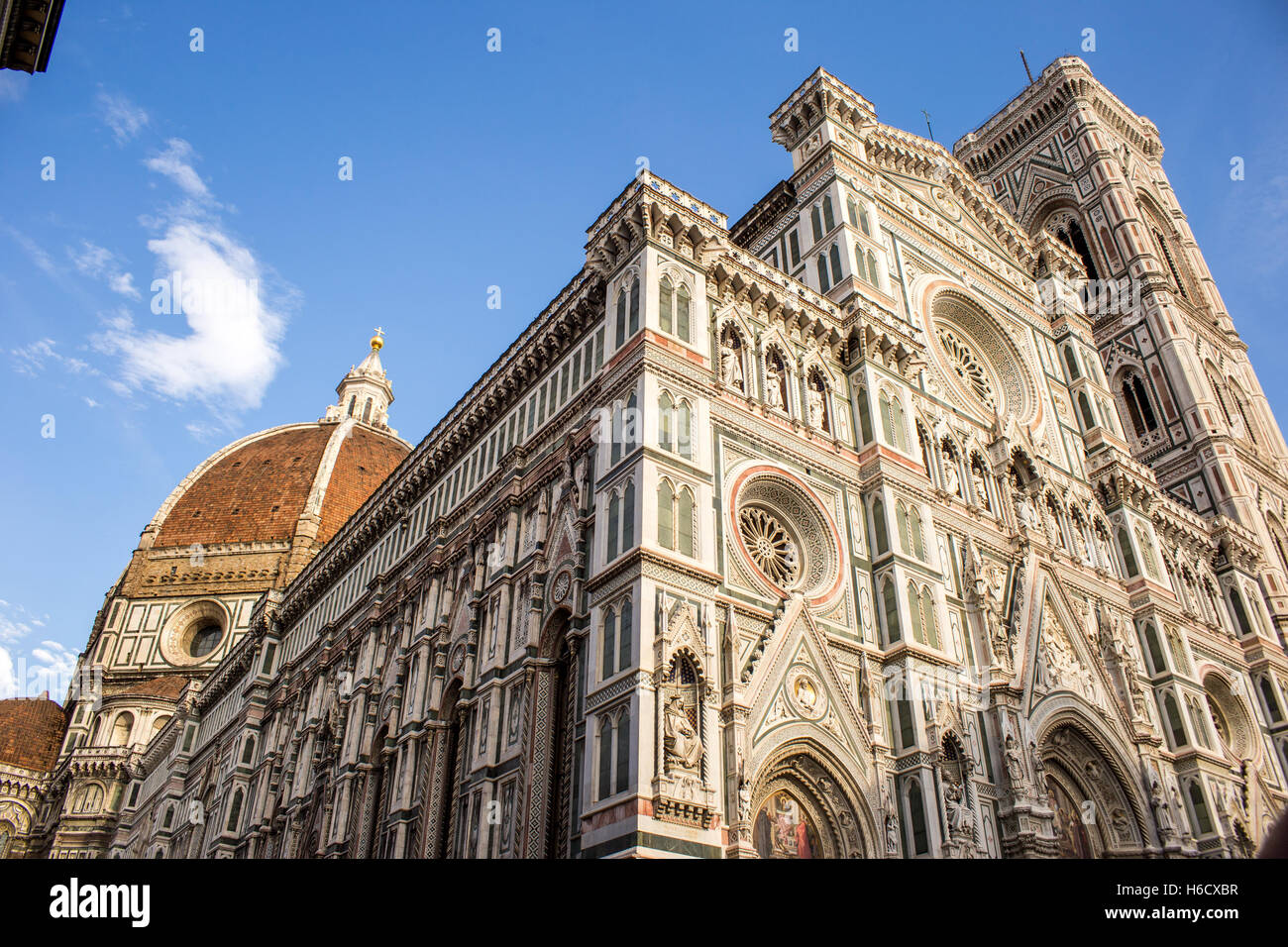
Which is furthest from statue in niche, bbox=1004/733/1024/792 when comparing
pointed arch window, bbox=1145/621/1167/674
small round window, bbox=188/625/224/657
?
small round window, bbox=188/625/224/657

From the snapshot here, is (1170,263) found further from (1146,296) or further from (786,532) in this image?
(786,532)

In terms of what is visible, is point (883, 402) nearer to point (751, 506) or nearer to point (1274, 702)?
point (751, 506)

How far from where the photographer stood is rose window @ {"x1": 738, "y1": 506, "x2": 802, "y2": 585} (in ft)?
69.5

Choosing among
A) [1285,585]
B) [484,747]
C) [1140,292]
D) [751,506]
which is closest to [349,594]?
[484,747]

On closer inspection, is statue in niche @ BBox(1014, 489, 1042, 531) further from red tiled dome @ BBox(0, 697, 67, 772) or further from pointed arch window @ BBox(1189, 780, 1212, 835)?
red tiled dome @ BBox(0, 697, 67, 772)

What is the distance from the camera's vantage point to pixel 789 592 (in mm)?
20266

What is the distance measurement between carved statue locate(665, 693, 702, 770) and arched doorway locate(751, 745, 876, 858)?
2003 millimetres

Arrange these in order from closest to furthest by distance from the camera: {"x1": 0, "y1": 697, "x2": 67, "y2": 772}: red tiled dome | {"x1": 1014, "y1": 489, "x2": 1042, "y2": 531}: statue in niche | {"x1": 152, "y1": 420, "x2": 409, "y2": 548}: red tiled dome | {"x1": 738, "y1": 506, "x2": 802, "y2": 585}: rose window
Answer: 1. {"x1": 738, "y1": 506, "x2": 802, "y2": 585}: rose window
2. {"x1": 1014, "y1": 489, "x2": 1042, "y2": 531}: statue in niche
3. {"x1": 0, "y1": 697, "x2": 67, "y2": 772}: red tiled dome
4. {"x1": 152, "y1": 420, "x2": 409, "y2": 548}: red tiled dome

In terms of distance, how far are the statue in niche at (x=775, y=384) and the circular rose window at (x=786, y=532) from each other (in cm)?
218

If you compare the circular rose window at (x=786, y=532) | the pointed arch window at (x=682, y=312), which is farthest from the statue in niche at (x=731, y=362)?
the circular rose window at (x=786, y=532)

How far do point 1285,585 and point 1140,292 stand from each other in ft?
62.1

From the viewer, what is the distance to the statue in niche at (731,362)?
2258 centimetres

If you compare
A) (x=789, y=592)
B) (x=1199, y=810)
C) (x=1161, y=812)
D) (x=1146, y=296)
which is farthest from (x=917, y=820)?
(x=1146, y=296)

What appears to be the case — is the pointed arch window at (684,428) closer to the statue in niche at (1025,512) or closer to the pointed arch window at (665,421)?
the pointed arch window at (665,421)
